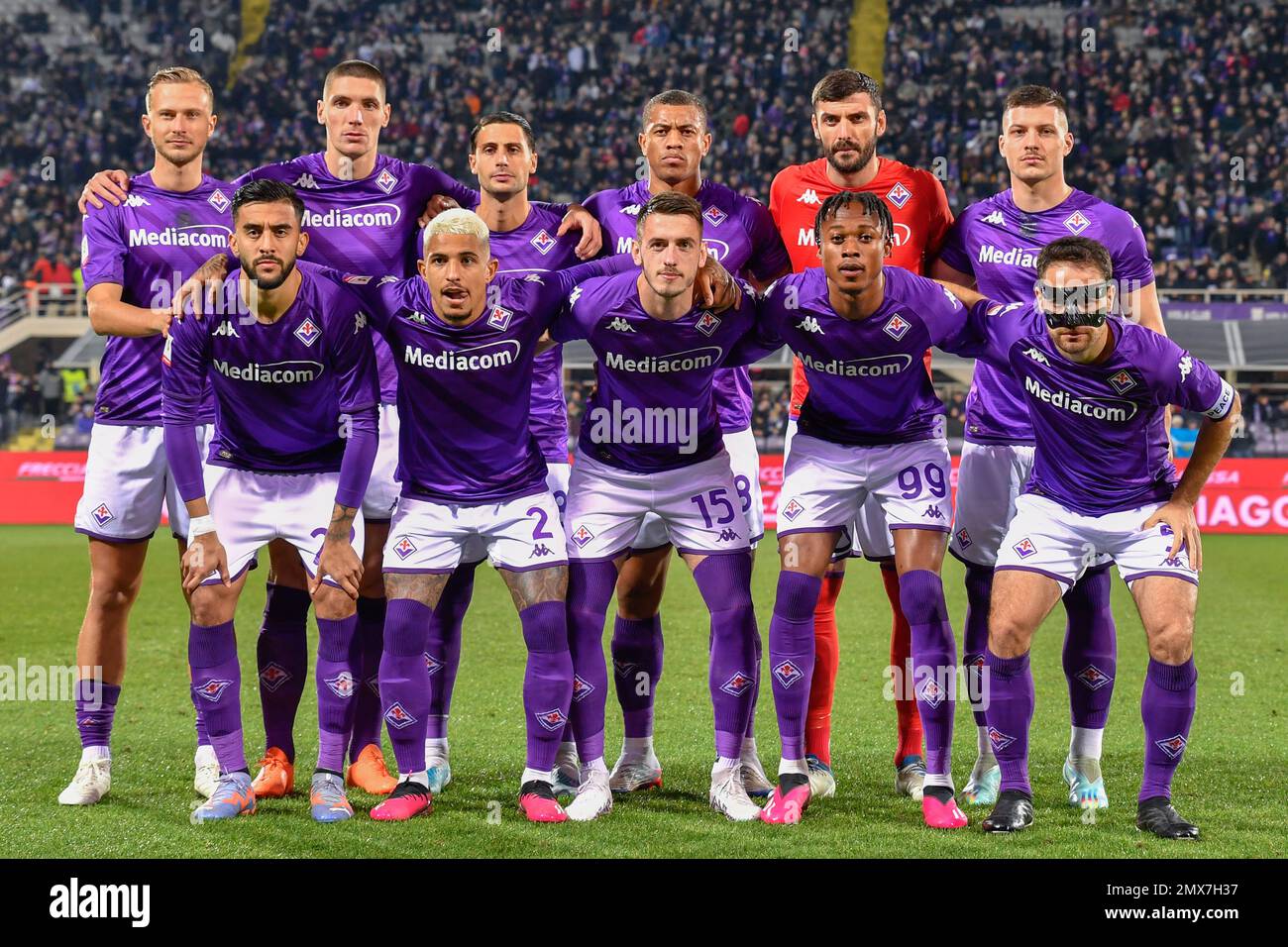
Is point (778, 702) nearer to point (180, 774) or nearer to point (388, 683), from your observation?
point (388, 683)

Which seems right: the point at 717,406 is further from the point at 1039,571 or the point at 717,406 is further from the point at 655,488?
the point at 1039,571

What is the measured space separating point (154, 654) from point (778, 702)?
562 cm

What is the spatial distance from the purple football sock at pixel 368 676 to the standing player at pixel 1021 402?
7.91 ft

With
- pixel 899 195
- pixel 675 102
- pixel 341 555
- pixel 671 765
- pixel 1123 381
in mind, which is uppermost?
pixel 675 102

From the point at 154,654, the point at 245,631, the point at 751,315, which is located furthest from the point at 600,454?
the point at 245,631

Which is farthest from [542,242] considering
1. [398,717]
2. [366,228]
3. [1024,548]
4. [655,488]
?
[1024,548]

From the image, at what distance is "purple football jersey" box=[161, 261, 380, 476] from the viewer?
5320mm

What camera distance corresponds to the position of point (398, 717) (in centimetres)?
520

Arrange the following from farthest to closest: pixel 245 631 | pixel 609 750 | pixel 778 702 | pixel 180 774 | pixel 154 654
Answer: pixel 245 631 < pixel 154 654 < pixel 609 750 < pixel 180 774 < pixel 778 702

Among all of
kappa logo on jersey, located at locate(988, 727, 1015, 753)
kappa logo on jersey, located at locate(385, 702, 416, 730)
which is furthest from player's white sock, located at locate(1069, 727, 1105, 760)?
→ kappa logo on jersey, located at locate(385, 702, 416, 730)

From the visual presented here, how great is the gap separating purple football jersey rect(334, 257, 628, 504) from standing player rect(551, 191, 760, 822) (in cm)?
22

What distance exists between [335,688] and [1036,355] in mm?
2874
